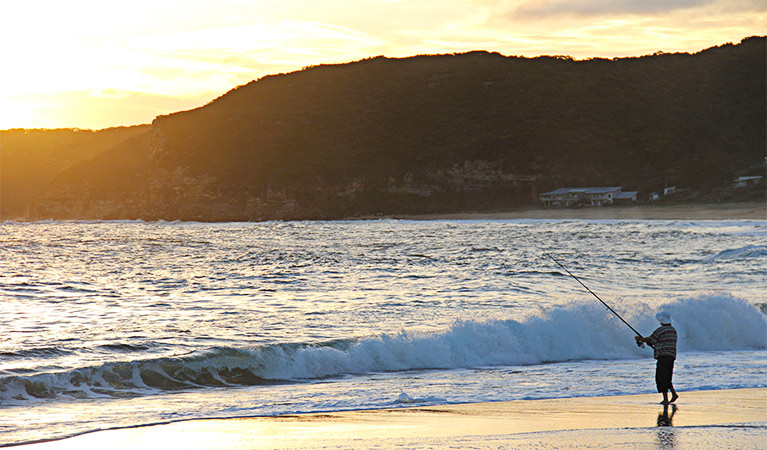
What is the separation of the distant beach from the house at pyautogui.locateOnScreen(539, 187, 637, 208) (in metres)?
2.06

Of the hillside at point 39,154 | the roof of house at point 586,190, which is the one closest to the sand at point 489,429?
the roof of house at point 586,190

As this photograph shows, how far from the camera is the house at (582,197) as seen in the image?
7944cm

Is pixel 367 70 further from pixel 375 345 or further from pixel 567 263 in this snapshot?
pixel 375 345

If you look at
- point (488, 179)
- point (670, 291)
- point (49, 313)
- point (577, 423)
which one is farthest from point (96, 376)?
point (488, 179)

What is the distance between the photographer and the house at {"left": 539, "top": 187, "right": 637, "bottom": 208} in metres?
79.4

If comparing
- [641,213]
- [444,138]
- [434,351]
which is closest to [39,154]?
[444,138]

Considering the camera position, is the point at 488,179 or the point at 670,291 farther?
the point at 488,179

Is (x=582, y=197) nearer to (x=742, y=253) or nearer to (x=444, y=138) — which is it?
(x=444, y=138)

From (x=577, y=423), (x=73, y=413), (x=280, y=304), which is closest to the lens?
(x=577, y=423)

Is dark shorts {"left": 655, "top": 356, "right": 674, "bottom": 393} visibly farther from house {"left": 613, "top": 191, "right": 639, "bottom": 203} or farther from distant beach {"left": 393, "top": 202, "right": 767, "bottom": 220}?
house {"left": 613, "top": 191, "right": 639, "bottom": 203}

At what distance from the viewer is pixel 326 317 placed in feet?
52.1

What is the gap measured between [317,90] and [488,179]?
39549 mm

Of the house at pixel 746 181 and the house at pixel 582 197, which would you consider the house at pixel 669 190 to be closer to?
the house at pixel 582 197

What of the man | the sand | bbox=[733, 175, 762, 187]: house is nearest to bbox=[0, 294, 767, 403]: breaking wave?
the sand
